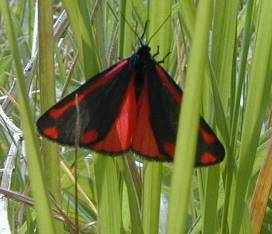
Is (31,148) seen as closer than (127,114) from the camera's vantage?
Yes

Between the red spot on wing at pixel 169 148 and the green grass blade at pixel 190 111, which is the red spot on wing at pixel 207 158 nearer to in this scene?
the red spot on wing at pixel 169 148

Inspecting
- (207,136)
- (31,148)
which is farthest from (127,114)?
(31,148)

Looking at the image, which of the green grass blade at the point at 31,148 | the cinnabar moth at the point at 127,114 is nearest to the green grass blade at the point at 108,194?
the cinnabar moth at the point at 127,114

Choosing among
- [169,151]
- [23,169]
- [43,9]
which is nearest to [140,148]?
[169,151]

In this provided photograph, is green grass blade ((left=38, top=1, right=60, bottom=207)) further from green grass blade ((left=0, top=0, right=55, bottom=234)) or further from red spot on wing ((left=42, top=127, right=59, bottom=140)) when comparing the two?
green grass blade ((left=0, top=0, right=55, bottom=234))

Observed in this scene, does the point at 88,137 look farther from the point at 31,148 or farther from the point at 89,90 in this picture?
the point at 31,148
